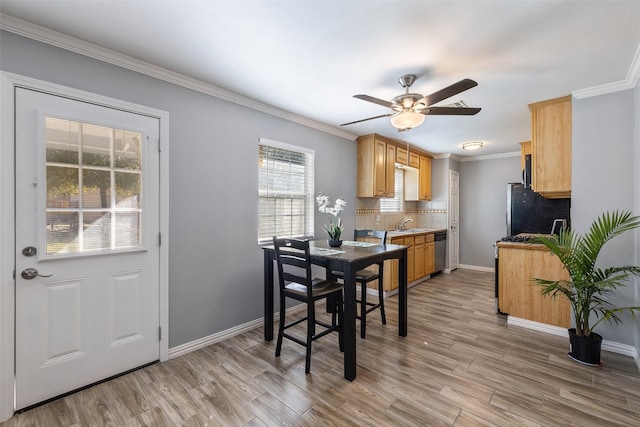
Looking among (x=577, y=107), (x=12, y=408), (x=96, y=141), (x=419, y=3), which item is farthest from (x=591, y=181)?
(x=12, y=408)

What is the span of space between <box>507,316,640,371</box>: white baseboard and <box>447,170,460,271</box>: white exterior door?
8.99 ft

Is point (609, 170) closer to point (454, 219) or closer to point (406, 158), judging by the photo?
point (406, 158)

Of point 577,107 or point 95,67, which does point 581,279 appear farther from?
point 95,67

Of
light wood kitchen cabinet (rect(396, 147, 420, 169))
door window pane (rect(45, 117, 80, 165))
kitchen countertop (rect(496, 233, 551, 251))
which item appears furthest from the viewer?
light wood kitchen cabinet (rect(396, 147, 420, 169))

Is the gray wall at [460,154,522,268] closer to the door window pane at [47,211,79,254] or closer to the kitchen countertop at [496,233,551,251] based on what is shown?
the kitchen countertop at [496,233,551,251]

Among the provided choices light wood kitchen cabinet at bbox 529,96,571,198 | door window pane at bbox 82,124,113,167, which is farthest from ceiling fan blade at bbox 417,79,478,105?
door window pane at bbox 82,124,113,167

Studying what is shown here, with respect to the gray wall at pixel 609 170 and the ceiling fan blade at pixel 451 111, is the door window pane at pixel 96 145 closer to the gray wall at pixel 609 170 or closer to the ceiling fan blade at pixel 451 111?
the ceiling fan blade at pixel 451 111

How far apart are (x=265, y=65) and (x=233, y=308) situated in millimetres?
2349

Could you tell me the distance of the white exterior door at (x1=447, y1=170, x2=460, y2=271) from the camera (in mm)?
6039

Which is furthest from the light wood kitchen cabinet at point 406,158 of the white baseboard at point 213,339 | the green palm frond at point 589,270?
the white baseboard at point 213,339

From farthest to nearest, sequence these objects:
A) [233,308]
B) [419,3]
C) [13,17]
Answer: [233,308] → [13,17] → [419,3]

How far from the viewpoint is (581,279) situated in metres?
2.47

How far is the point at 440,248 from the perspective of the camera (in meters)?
5.71

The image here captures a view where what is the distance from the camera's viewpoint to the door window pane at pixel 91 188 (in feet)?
6.50
